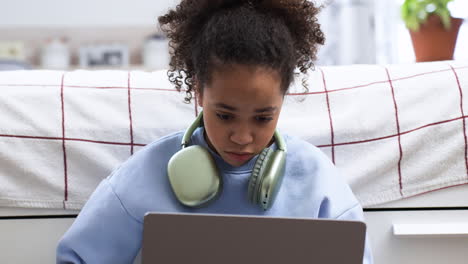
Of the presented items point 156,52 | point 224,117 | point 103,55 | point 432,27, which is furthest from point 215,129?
point 103,55

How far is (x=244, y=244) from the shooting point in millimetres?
646

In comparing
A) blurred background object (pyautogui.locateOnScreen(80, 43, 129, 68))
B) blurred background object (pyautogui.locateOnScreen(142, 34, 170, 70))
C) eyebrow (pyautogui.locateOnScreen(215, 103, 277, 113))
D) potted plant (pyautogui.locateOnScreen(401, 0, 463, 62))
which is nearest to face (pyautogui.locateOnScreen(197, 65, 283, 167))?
eyebrow (pyautogui.locateOnScreen(215, 103, 277, 113))

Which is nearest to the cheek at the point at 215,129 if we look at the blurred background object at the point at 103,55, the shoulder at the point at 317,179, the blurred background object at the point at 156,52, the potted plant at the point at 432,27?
the shoulder at the point at 317,179

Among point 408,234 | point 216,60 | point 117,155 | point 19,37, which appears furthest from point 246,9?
point 19,37

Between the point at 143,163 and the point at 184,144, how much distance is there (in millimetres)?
86

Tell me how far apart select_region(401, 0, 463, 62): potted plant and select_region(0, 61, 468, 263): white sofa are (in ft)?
0.58

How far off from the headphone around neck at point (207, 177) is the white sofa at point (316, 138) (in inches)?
7.5

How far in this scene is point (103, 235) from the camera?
84cm

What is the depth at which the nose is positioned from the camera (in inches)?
30.3

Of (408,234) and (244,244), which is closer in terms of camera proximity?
(244,244)

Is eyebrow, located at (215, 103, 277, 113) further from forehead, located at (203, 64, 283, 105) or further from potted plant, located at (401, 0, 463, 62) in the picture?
potted plant, located at (401, 0, 463, 62)

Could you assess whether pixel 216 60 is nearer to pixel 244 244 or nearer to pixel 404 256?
pixel 244 244

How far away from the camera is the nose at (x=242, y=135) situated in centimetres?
77

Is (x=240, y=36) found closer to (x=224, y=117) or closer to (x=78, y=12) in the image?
(x=224, y=117)
